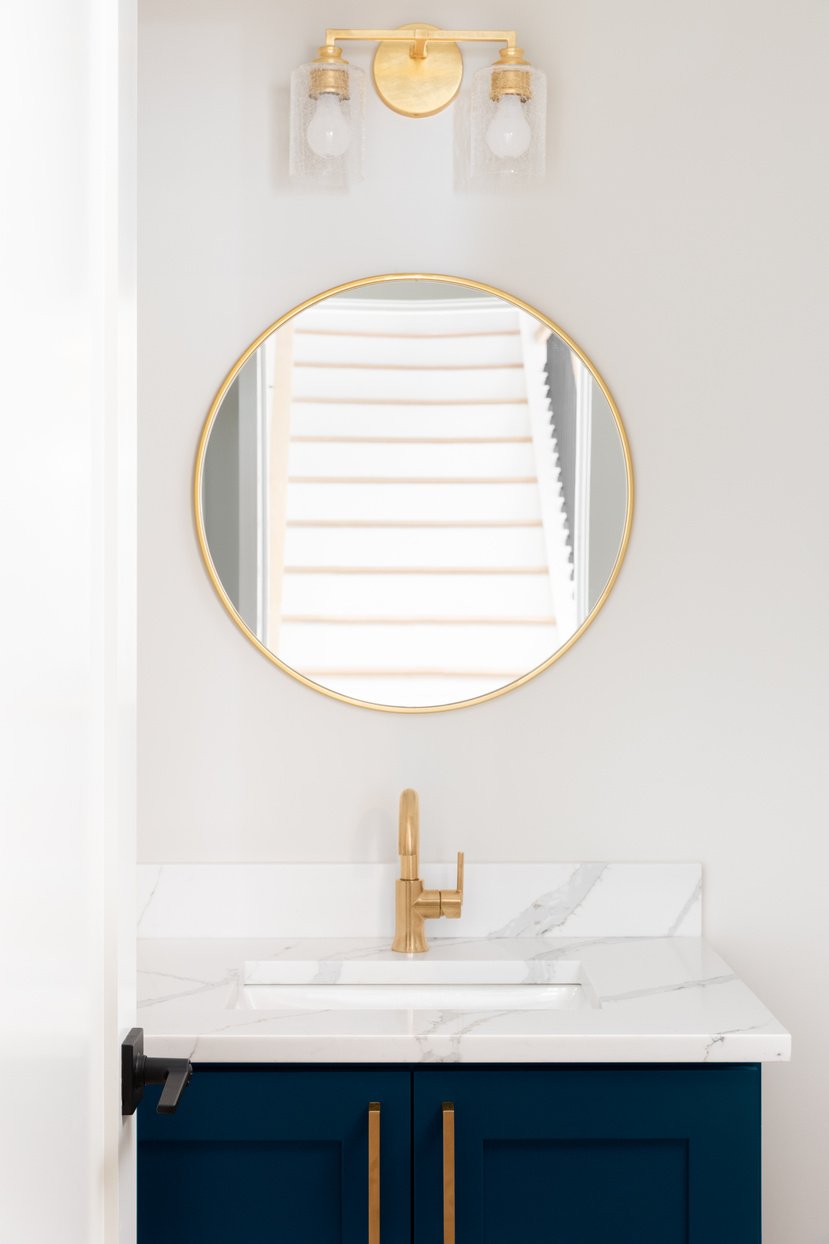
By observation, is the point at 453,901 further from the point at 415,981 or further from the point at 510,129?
the point at 510,129

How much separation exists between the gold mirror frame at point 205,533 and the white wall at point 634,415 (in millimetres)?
25

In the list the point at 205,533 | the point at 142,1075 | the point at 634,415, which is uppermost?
the point at 634,415

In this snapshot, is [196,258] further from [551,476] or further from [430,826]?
[430,826]

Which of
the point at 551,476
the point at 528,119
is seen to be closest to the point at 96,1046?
the point at 551,476

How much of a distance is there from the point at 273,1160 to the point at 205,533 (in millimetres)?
967

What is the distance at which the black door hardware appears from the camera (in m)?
0.84

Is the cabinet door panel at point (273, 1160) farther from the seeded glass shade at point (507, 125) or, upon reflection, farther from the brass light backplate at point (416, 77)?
the brass light backplate at point (416, 77)

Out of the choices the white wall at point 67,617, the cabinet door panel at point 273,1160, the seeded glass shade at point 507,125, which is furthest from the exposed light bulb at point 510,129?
the cabinet door panel at point 273,1160

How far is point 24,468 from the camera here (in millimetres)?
601

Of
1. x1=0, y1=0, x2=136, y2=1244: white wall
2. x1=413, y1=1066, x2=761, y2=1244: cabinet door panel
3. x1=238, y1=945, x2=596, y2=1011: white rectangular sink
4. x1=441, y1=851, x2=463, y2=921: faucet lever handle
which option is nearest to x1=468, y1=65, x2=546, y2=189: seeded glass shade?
x1=0, y1=0, x2=136, y2=1244: white wall

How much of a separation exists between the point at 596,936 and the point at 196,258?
4.34 ft

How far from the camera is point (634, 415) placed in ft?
6.08

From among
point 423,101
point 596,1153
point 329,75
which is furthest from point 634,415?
point 596,1153

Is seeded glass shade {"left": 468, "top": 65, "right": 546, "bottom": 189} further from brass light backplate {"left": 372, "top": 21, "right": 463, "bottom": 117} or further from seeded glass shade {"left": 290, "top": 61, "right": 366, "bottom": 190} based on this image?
seeded glass shade {"left": 290, "top": 61, "right": 366, "bottom": 190}
